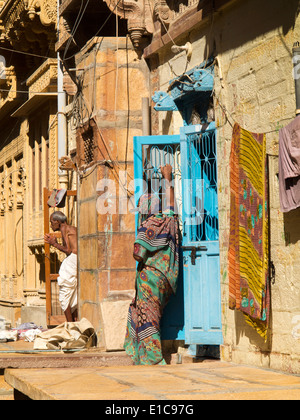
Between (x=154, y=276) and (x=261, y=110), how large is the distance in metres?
2.27

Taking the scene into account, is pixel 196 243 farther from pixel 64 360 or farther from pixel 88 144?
pixel 88 144

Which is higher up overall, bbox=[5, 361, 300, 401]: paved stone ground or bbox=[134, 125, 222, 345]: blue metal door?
bbox=[134, 125, 222, 345]: blue metal door

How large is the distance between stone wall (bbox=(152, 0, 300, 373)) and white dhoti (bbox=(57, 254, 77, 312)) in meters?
4.35

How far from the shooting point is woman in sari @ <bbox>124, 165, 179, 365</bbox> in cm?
889

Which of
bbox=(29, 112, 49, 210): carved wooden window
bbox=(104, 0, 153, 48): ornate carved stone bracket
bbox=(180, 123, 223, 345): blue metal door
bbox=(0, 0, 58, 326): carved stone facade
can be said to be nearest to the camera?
bbox=(180, 123, 223, 345): blue metal door

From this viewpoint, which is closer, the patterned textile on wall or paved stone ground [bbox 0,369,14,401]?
the patterned textile on wall

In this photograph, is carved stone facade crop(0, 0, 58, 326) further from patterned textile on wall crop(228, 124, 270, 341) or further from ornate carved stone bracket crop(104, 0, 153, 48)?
patterned textile on wall crop(228, 124, 270, 341)

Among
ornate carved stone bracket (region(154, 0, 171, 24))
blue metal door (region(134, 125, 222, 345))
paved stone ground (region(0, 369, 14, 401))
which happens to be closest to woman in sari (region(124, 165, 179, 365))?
blue metal door (region(134, 125, 222, 345))

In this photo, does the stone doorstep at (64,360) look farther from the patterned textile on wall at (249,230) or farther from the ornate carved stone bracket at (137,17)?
the ornate carved stone bracket at (137,17)

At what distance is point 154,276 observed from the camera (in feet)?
29.2

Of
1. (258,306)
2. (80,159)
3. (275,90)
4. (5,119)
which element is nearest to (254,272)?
(258,306)

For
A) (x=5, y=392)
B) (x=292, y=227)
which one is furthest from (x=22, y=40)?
(x=292, y=227)

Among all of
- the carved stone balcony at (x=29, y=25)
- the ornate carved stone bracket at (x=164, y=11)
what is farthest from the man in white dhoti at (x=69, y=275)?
the carved stone balcony at (x=29, y=25)
